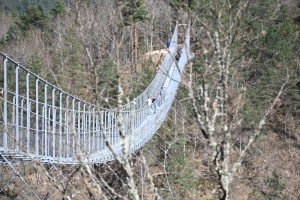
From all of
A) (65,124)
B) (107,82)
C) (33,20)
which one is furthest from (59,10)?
(107,82)

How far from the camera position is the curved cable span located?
4816 millimetres

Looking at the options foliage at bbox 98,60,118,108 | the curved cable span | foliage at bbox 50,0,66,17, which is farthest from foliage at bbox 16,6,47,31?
foliage at bbox 98,60,118,108

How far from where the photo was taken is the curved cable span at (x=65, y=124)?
4.82m

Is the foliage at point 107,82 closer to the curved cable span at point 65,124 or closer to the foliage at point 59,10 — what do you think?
the curved cable span at point 65,124

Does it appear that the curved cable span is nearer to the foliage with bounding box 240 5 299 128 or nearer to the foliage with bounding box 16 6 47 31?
the foliage with bounding box 240 5 299 128

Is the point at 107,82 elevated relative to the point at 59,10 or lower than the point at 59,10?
lower

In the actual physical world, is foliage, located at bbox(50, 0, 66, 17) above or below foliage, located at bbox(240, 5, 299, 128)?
above

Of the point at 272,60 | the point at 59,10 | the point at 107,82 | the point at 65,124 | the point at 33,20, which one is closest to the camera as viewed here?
the point at 107,82

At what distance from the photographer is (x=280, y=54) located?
19.0 meters

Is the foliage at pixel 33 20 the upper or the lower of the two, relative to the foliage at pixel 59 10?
lower

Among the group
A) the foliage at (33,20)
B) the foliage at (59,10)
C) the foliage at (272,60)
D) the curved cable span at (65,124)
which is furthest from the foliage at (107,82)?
the foliage at (33,20)

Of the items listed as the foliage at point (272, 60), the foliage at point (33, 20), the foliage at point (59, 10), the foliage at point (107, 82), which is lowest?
the foliage at point (272, 60)

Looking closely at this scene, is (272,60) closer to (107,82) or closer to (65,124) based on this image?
(65,124)

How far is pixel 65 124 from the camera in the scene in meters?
4.07
